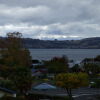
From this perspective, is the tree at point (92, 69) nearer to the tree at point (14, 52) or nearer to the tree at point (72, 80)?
the tree at point (14, 52)

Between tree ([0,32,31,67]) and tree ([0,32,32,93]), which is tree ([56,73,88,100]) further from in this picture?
tree ([0,32,31,67])

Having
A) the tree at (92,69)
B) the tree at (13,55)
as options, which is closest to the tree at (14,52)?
the tree at (13,55)

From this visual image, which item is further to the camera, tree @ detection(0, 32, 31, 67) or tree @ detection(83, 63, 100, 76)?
tree @ detection(83, 63, 100, 76)

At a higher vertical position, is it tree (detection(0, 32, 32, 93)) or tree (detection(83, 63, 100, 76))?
tree (detection(0, 32, 32, 93))

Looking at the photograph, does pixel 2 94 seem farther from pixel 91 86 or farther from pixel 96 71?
pixel 96 71

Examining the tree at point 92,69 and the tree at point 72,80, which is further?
the tree at point 92,69

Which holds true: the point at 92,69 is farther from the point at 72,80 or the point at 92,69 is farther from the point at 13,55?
the point at 72,80

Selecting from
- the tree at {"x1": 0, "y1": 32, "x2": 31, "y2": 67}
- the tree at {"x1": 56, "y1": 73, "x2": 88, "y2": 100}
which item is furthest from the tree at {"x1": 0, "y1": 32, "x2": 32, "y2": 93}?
the tree at {"x1": 56, "y1": 73, "x2": 88, "y2": 100}

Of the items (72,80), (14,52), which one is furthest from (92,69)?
(72,80)

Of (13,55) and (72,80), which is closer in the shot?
(72,80)

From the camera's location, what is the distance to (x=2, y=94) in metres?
30.8

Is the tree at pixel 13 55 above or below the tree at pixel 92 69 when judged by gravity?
above

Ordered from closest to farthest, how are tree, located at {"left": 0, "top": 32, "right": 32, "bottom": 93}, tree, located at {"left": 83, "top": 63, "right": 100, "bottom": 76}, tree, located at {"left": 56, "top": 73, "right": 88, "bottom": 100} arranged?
tree, located at {"left": 56, "top": 73, "right": 88, "bottom": 100}
tree, located at {"left": 0, "top": 32, "right": 32, "bottom": 93}
tree, located at {"left": 83, "top": 63, "right": 100, "bottom": 76}

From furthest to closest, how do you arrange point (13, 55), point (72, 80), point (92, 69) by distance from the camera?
point (92, 69) < point (13, 55) < point (72, 80)
